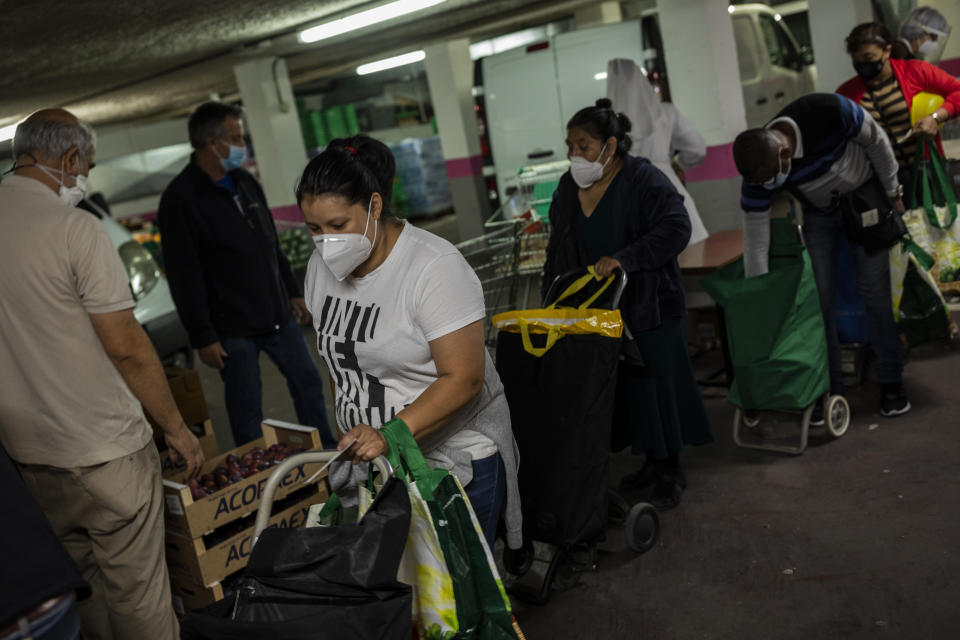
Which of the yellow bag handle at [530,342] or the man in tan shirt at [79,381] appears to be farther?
the yellow bag handle at [530,342]

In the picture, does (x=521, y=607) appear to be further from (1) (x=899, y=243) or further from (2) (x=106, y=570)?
(1) (x=899, y=243)

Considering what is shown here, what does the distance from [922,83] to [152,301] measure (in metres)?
5.37

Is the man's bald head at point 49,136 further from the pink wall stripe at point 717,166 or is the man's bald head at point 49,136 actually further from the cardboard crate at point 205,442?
the pink wall stripe at point 717,166

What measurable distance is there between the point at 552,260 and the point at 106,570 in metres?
2.06

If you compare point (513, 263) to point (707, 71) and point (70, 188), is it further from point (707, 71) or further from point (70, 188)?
point (707, 71)

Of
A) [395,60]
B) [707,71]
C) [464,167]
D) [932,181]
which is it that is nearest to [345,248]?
[932,181]

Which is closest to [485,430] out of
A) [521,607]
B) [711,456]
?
[521,607]

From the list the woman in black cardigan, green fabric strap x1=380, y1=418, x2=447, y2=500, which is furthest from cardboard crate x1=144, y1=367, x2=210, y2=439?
green fabric strap x1=380, y1=418, x2=447, y2=500

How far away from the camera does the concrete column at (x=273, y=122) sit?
37.8 ft

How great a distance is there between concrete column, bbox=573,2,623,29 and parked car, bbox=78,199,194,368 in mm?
8055

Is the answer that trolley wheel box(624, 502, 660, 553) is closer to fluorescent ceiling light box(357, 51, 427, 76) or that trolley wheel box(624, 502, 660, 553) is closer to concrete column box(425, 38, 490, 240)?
concrete column box(425, 38, 490, 240)

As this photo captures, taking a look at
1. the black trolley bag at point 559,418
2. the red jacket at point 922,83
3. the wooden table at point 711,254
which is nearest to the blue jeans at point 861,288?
the wooden table at point 711,254

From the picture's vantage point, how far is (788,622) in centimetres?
275

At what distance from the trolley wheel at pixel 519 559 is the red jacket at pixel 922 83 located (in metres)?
3.20
